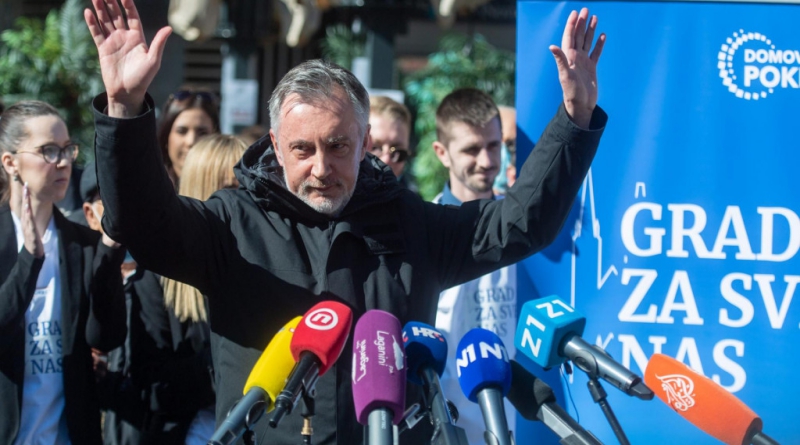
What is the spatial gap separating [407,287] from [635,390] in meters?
0.71

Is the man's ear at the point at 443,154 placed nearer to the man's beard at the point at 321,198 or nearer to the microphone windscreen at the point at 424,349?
the man's beard at the point at 321,198

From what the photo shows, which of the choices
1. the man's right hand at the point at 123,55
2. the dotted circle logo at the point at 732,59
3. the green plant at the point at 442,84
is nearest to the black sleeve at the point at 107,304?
the man's right hand at the point at 123,55

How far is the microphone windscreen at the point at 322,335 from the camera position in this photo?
193 cm

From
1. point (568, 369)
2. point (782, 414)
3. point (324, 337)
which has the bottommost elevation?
point (782, 414)

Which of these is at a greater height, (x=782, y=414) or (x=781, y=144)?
(x=781, y=144)

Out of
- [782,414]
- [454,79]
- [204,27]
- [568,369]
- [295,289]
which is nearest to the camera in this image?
[568,369]

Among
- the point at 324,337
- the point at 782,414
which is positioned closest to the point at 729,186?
the point at 782,414

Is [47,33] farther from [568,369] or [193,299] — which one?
[568,369]

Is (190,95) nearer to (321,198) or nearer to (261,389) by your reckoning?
(321,198)

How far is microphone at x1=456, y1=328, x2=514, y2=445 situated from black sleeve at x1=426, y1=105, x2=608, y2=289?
0.57m

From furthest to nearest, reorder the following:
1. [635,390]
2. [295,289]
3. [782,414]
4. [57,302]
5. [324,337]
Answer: [57,302]
[782,414]
[295,289]
[635,390]
[324,337]

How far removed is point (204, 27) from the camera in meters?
8.17

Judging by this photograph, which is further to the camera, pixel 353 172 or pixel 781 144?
pixel 781 144

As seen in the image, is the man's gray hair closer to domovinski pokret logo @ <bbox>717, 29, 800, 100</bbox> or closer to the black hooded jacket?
the black hooded jacket
